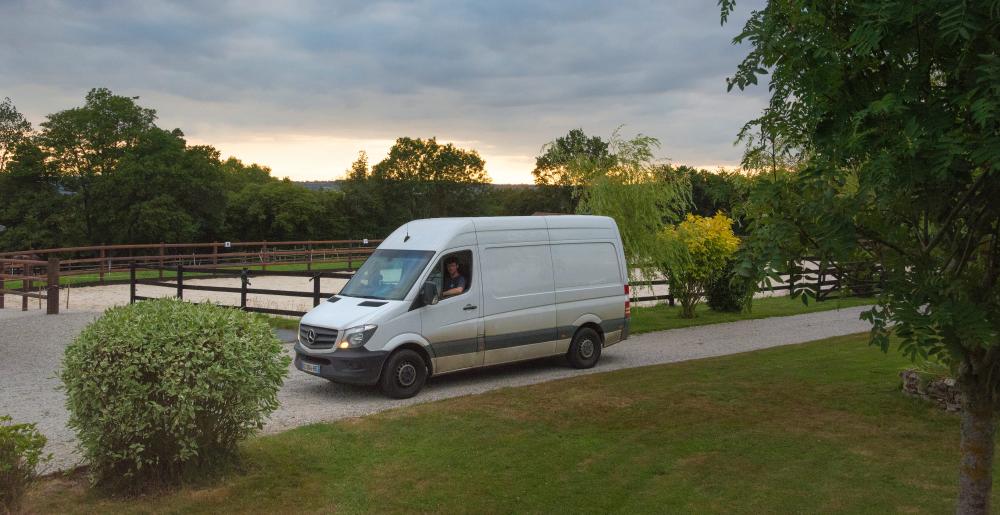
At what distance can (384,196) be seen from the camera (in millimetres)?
73188

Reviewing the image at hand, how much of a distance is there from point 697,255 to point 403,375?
33.7ft

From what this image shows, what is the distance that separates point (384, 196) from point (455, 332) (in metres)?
63.9

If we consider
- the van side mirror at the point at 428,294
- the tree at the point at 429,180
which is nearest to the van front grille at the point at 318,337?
the van side mirror at the point at 428,294

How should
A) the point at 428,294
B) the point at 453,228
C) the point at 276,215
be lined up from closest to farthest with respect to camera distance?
the point at 428,294 → the point at 453,228 → the point at 276,215

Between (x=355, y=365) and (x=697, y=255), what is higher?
(x=697, y=255)

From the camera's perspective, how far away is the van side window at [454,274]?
1046 cm

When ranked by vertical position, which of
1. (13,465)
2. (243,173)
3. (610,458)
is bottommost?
(610,458)

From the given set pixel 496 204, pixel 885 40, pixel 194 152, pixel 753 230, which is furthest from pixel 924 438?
pixel 496 204

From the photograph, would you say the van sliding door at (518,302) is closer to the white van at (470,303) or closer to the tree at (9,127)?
the white van at (470,303)

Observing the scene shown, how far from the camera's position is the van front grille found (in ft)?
32.3

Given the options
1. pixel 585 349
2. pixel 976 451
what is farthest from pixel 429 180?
pixel 976 451

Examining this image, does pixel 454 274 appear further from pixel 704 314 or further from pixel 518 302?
pixel 704 314

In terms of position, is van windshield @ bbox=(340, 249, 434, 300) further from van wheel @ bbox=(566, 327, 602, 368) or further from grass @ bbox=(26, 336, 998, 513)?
van wheel @ bbox=(566, 327, 602, 368)

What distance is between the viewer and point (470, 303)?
10570 millimetres
